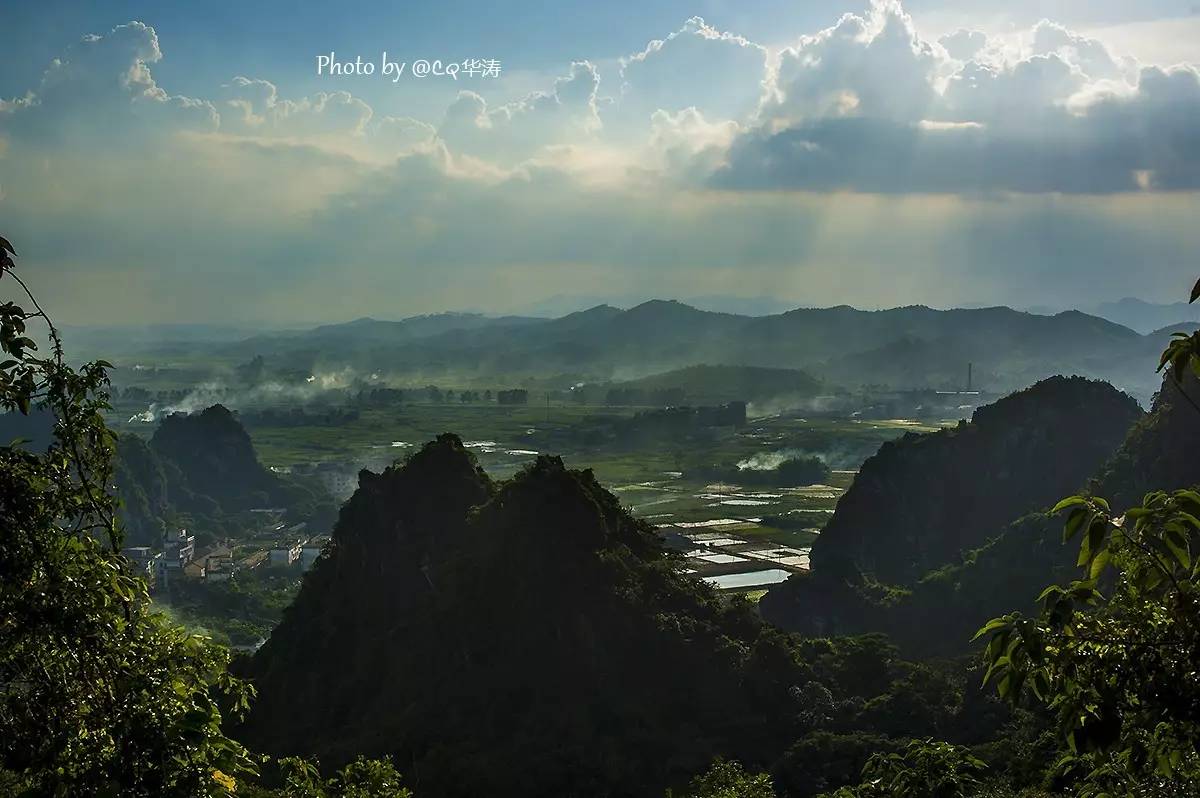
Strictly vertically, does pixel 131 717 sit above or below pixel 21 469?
below

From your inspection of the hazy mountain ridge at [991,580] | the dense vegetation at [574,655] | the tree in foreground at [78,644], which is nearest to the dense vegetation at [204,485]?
the hazy mountain ridge at [991,580]

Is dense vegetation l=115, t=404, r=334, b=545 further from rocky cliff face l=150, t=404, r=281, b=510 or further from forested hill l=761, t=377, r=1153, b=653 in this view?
forested hill l=761, t=377, r=1153, b=653

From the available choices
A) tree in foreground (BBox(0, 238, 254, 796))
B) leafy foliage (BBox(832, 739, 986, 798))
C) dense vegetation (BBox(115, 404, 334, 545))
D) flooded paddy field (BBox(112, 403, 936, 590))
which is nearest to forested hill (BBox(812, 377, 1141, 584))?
flooded paddy field (BBox(112, 403, 936, 590))

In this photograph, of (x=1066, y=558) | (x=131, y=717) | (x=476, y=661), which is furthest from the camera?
(x=1066, y=558)

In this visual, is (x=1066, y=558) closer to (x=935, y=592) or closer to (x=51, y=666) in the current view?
(x=935, y=592)

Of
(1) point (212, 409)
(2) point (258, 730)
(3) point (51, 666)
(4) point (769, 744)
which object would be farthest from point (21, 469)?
(1) point (212, 409)

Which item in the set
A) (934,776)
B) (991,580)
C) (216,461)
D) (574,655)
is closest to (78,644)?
(934,776)

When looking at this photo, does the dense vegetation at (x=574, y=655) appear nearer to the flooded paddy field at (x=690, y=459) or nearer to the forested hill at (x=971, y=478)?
the forested hill at (x=971, y=478)

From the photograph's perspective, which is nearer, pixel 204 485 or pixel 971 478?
pixel 971 478

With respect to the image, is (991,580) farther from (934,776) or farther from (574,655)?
(934,776)
